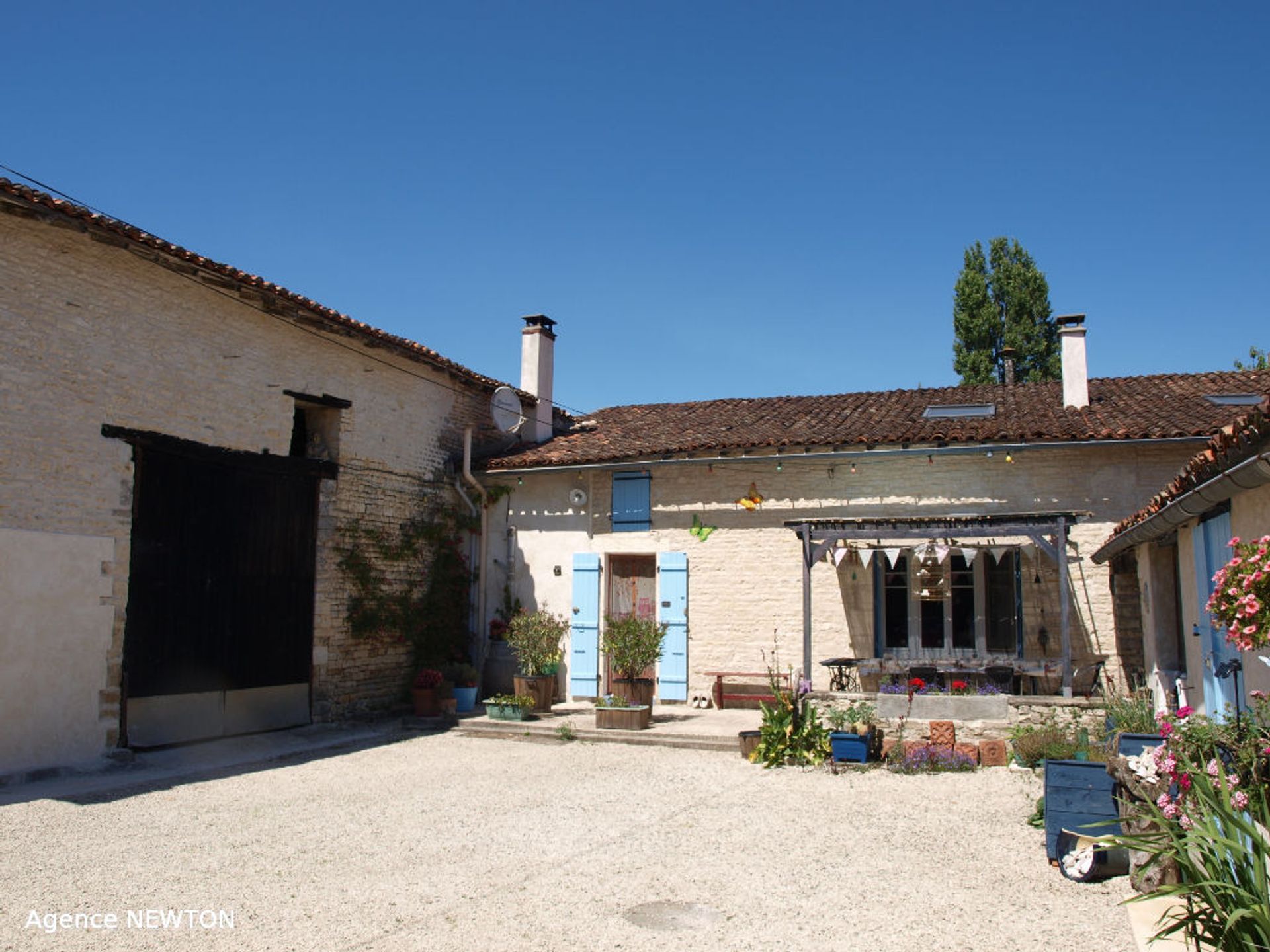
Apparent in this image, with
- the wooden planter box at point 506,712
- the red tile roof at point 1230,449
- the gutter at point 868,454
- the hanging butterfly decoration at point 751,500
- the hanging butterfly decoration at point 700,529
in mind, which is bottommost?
the wooden planter box at point 506,712

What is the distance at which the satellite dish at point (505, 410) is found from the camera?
1366cm

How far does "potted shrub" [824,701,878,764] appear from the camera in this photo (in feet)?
28.0

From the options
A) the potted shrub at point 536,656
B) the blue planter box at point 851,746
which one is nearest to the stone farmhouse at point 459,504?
the potted shrub at point 536,656

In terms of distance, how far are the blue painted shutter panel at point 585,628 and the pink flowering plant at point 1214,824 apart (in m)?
8.51

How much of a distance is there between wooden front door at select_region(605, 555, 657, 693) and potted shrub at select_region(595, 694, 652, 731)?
2.48 meters

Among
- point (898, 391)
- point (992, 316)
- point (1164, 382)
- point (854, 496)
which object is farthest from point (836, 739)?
point (992, 316)

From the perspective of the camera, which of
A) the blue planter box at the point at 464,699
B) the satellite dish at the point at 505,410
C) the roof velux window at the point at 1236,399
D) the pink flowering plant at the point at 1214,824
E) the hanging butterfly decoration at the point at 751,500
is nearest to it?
the pink flowering plant at the point at 1214,824

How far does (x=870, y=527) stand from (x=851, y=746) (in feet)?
9.45

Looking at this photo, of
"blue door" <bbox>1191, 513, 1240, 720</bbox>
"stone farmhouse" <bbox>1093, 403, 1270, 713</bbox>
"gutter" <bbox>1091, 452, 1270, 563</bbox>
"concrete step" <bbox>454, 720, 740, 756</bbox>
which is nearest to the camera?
"gutter" <bbox>1091, 452, 1270, 563</bbox>

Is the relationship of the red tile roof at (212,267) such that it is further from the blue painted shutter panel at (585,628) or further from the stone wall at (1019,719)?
the stone wall at (1019,719)

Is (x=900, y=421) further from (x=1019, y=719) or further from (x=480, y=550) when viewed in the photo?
(x=480, y=550)

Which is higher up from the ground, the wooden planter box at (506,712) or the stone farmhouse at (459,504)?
the stone farmhouse at (459,504)

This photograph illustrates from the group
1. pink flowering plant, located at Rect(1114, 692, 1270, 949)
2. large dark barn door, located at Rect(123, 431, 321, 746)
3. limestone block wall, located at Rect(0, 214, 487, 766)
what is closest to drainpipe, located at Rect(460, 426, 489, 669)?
limestone block wall, located at Rect(0, 214, 487, 766)

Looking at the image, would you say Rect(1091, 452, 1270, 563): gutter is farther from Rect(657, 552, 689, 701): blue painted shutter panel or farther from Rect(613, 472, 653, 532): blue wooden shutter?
Rect(613, 472, 653, 532): blue wooden shutter
